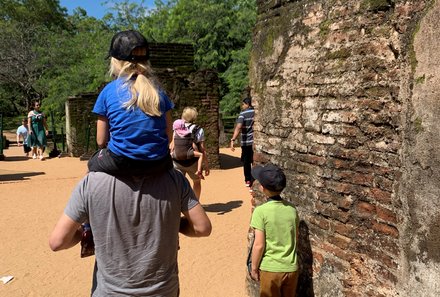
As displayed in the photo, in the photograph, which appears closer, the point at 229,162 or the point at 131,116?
the point at 131,116

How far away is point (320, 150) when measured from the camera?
3.31 metres

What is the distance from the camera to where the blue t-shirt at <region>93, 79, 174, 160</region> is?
6.73 feet

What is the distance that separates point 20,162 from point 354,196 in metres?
12.2

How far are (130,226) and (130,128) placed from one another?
460 mm

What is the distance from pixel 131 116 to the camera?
205cm

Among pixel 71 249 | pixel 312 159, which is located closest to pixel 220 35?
pixel 71 249

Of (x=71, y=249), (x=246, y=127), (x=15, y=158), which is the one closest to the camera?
(x=71, y=249)

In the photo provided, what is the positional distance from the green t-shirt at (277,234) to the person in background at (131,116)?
1311mm

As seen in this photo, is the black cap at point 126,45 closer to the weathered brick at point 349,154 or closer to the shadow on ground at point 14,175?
the weathered brick at point 349,154

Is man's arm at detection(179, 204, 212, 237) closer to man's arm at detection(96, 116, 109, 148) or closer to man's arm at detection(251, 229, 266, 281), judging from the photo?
man's arm at detection(96, 116, 109, 148)

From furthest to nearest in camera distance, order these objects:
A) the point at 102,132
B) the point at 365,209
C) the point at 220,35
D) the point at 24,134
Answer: the point at 220,35
the point at 24,134
the point at 365,209
the point at 102,132

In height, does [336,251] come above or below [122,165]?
below

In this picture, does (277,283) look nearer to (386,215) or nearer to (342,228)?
(342,228)

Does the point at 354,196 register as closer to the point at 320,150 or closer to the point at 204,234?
the point at 320,150
